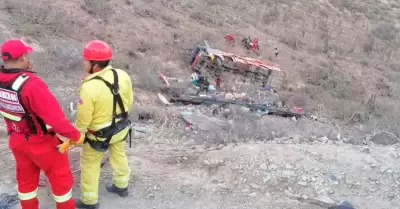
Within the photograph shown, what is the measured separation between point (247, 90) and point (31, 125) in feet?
24.4

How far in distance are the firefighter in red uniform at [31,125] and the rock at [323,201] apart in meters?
2.69

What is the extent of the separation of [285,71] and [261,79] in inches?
99.7

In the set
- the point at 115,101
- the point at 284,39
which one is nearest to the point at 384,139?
the point at 115,101

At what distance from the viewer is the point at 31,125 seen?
13.2 ft

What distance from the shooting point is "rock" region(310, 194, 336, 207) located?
536 centimetres

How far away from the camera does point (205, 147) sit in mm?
6648

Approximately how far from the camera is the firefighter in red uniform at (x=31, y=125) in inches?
151

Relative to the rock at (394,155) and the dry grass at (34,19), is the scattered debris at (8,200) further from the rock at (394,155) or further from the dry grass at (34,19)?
the dry grass at (34,19)

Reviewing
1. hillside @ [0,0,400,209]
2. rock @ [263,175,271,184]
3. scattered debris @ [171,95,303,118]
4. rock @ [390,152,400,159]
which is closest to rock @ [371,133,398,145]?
hillside @ [0,0,400,209]

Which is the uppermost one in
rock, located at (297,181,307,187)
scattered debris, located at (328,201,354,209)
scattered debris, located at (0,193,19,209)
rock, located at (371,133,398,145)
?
scattered debris, located at (328,201,354,209)

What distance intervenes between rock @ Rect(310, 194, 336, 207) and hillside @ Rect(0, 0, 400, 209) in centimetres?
12

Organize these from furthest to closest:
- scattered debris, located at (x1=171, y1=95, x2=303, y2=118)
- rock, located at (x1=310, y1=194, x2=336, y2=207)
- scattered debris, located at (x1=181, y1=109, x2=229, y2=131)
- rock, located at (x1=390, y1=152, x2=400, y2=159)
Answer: scattered debris, located at (x1=171, y1=95, x2=303, y2=118), scattered debris, located at (x1=181, y1=109, x2=229, y2=131), rock, located at (x1=390, y1=152, x2=400, y2=159), rock, located at (x1=310, y1=194, x2=336, y2=207)

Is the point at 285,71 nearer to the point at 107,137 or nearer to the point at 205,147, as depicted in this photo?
the point at 205,147

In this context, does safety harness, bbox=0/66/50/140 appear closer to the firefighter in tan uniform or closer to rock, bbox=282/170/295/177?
the firefighter in tan uniform
